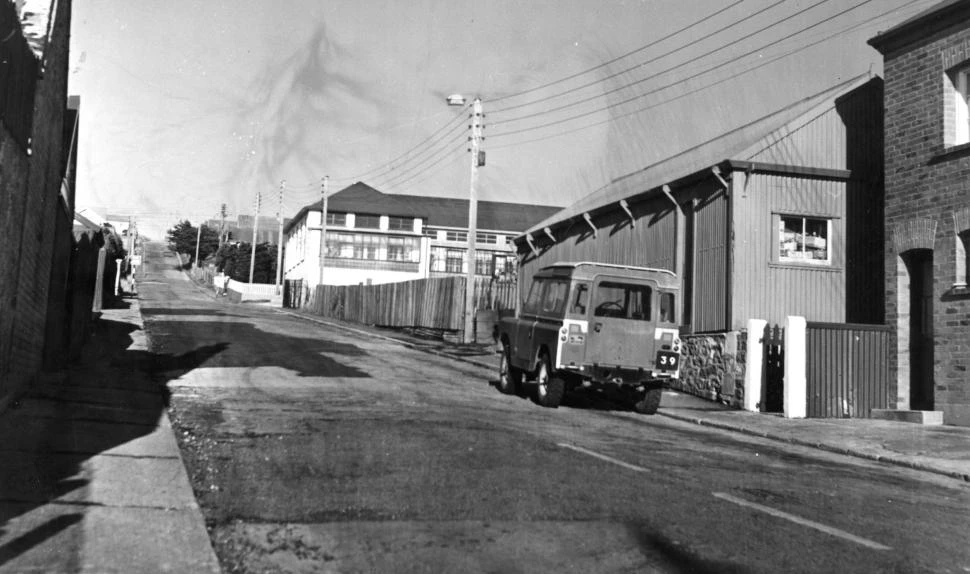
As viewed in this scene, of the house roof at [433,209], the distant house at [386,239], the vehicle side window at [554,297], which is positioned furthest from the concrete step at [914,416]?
the house roof at [433,209]

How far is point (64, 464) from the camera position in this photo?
7188 mm

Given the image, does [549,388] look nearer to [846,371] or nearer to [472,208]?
[846,371]

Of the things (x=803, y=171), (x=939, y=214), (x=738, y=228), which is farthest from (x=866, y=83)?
(x=939, y=214)

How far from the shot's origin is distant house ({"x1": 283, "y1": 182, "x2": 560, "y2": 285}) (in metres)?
72.3

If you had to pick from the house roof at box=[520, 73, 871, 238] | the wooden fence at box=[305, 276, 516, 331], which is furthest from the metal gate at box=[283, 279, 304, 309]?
the house roof at box=[520, 73, 871, 238]

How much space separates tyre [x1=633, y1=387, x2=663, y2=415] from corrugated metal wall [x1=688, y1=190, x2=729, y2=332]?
4.85 meters

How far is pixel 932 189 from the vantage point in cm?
1462

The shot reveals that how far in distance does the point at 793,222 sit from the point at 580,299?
308 inches

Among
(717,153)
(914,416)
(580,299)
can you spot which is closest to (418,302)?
(717,153)

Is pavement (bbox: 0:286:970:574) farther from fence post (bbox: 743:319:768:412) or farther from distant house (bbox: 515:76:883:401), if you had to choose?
distant house (bbox: 515:76:883:401)

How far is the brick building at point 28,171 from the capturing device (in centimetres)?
790

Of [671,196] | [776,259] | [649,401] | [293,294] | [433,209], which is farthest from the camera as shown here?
[433,209]

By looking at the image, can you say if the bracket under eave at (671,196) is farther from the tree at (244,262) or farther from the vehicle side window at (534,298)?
the tree at (244,262)

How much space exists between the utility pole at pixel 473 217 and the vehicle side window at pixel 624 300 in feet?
42.8
